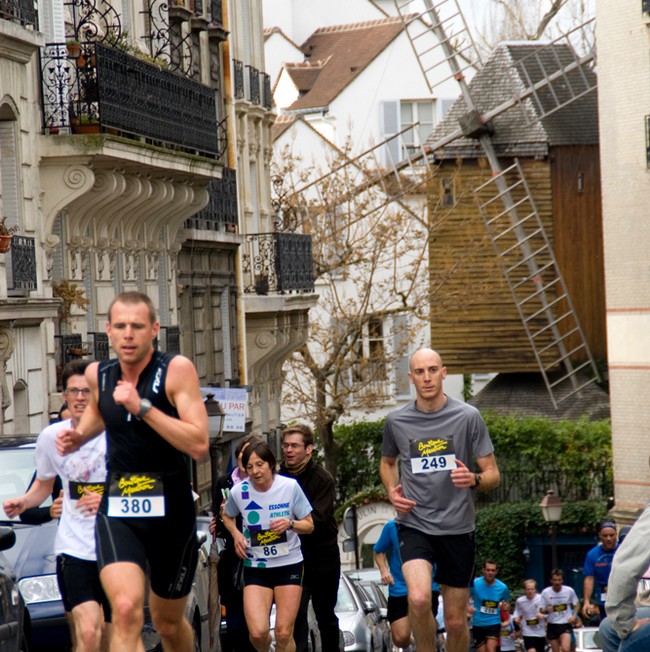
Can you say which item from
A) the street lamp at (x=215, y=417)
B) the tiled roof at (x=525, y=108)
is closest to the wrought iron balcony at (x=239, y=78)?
the tiled roof at (x=525, y=108)

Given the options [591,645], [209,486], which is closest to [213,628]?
[591,645]

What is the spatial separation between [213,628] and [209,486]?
21.4m

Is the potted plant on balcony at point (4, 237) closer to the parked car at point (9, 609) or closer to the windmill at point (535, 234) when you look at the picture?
the parked car at point (9, 609)

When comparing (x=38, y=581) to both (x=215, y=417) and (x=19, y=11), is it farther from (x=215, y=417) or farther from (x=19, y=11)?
(x=215, y=417)

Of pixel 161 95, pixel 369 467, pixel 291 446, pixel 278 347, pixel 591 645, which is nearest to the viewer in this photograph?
pixel 291 446

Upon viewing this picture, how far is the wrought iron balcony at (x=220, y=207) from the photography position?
114 ft

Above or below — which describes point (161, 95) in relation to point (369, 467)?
above

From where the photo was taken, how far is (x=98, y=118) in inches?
958

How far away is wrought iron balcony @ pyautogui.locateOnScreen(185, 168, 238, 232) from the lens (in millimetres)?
34656

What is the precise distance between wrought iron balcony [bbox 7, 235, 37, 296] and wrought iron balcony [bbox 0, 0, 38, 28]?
2.65 m

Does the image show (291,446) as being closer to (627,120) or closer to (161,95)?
(161,95)

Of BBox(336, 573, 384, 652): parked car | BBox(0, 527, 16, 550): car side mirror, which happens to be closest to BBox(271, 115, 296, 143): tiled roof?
BBox(336, 573, 384, 652): parked car

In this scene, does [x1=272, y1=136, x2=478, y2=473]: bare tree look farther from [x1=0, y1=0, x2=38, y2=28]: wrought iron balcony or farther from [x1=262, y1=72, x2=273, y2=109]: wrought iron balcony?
[x1=0, y1=0, x2=38, y2=28]: wrought iron balcony

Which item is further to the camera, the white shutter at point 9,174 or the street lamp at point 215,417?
the street lamp at point 215,417
